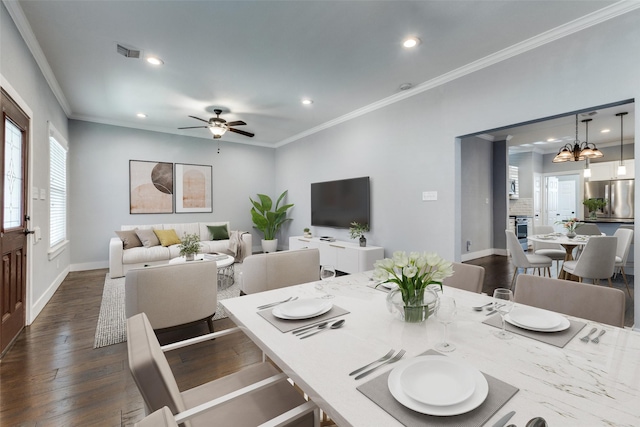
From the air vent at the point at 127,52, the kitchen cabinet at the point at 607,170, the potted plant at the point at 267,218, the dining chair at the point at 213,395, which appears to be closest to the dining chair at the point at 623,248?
the kitchen cabinet at the point at 607,170

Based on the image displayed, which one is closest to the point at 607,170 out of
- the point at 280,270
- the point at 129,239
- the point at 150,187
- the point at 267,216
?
the point at 267,216

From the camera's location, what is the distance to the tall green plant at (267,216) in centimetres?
660

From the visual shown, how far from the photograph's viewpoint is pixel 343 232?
17.8 ft

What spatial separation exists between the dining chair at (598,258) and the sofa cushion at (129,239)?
20.6 ft

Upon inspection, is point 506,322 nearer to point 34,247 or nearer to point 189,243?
point 189,243

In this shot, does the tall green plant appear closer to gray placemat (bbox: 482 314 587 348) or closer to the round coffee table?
the round coffee table

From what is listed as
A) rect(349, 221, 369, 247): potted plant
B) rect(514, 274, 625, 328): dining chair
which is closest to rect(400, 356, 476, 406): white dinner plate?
rect(514, 274, 625, 328): dining chair

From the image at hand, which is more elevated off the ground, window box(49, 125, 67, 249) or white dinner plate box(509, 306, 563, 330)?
window box(49, 125, 67, 249)

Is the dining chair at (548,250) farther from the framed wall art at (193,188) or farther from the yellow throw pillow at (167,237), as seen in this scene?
the framed wall art at (193,188)

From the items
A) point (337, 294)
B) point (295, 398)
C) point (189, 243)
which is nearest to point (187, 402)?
point (295, 398)

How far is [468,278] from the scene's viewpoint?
5.96ft

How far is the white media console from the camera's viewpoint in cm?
439

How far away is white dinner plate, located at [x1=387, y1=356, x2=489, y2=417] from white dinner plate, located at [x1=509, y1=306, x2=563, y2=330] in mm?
463

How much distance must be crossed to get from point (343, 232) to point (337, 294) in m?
3.90
